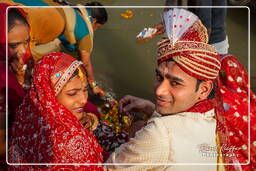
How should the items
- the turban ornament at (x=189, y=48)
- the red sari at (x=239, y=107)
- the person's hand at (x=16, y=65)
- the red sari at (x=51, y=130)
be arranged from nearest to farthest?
1. the turban ornament at (x=189, y=48)
2. the red sari at (x=51, y=130)
3. the red sari at (x=239, y=107)
4. the person's hand at (x=16, y=65)

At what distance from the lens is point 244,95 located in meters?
1.77

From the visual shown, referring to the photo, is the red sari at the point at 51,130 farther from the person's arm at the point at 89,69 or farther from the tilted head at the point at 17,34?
the tilted head at the point at 17,34

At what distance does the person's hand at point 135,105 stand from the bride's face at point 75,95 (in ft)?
1.03

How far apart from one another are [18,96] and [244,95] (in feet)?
4.16

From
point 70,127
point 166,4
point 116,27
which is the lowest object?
point 70,127

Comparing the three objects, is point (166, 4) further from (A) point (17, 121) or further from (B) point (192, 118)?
(A) point (17, 121)

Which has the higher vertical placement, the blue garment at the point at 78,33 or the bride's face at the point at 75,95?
the blue garment at the point at 78,33

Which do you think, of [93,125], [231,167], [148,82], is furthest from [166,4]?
[231,167]

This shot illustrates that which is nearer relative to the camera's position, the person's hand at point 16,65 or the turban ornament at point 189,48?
the turban ornament at point 189,48

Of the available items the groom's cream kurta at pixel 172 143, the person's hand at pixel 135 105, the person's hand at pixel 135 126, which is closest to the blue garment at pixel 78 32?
the person's hand at pixel 135 105

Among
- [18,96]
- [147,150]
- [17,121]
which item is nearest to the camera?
[147,150]

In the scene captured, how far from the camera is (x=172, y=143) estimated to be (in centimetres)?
140

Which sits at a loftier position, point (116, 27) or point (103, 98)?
point (116, 27)

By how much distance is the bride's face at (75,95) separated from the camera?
156 cm
